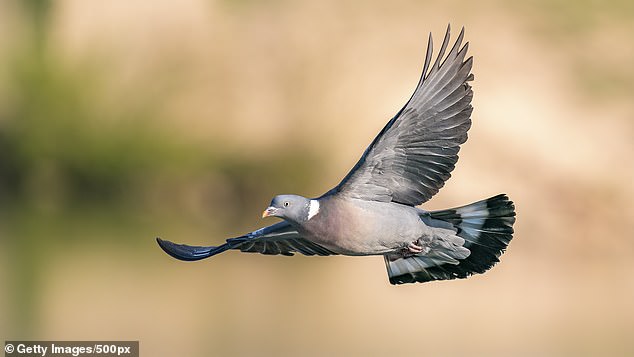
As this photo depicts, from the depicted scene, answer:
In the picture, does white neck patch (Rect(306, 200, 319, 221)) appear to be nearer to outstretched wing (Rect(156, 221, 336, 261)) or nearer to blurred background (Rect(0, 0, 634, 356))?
outstretched wing (Rect(156, 221, 336, 261))

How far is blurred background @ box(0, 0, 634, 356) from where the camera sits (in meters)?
17.5

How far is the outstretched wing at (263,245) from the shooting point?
11.0 m

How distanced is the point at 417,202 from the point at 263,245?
5.62 feet

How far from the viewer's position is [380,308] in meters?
17.7

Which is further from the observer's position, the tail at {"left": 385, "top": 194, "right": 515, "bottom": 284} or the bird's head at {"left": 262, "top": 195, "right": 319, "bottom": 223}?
the tail at {"left": 385, "top": 194, "right": 515, "bottom": 284}

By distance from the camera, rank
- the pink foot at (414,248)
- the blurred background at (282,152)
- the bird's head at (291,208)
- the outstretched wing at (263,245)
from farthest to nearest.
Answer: the blurred background at (282,152)
the outstretched wing at (263,245)
the pink foot at (414,248)
the bird's head at (291,208)

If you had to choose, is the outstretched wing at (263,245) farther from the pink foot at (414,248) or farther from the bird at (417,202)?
the pink foot at (414,248)

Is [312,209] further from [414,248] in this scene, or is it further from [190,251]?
[190,251]

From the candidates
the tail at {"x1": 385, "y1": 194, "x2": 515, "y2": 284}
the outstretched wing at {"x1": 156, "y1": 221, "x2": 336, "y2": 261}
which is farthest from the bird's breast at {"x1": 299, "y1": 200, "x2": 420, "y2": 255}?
the outstretched wing at {"x1": 156, "y1": 221, "x2": 336, "y2": 261}

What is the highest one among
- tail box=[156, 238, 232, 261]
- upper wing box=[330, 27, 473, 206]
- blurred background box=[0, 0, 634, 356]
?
blurred background box=[0, 0, 634, 356]

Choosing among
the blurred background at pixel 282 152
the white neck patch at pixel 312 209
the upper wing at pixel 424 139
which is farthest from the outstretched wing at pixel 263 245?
the blurred background at pixel 282 152

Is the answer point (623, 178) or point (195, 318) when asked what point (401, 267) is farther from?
point (623, 178)

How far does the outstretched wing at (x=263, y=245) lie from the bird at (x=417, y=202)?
0.04m

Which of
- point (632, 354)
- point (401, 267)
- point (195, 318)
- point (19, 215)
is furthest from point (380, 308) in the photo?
point (19, 215)
